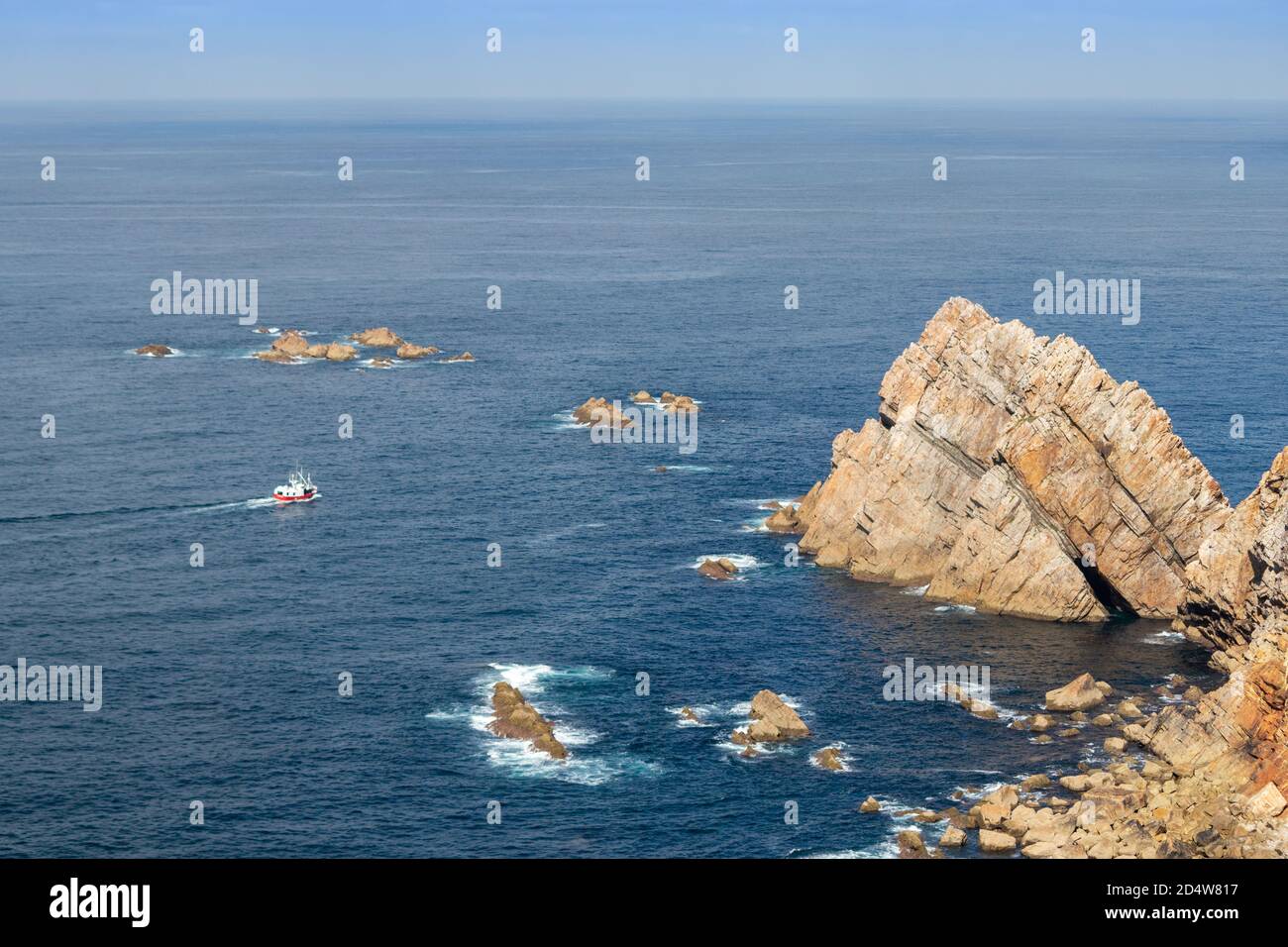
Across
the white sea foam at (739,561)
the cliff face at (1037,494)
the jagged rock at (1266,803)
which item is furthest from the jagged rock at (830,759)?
the white sea foam at (739,561)

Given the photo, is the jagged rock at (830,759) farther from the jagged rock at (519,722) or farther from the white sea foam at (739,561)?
the white sea foam at (739,561)

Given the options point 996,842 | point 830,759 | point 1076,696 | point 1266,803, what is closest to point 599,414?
point 1076,696

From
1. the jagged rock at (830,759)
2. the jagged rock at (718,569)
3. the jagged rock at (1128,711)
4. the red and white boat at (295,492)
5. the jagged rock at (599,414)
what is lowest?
the jagged rock at (830,759)

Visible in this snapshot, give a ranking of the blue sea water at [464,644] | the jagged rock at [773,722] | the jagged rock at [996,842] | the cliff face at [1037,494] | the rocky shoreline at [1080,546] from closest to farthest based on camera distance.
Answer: the jagged rock at [996,842], the rocky shoreline at [1080,546], the blue sea water at [464,644], the jagged rock at [773,722], the cliff face at [1037,494]

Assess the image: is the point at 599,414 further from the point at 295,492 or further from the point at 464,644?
the point at 464,644
